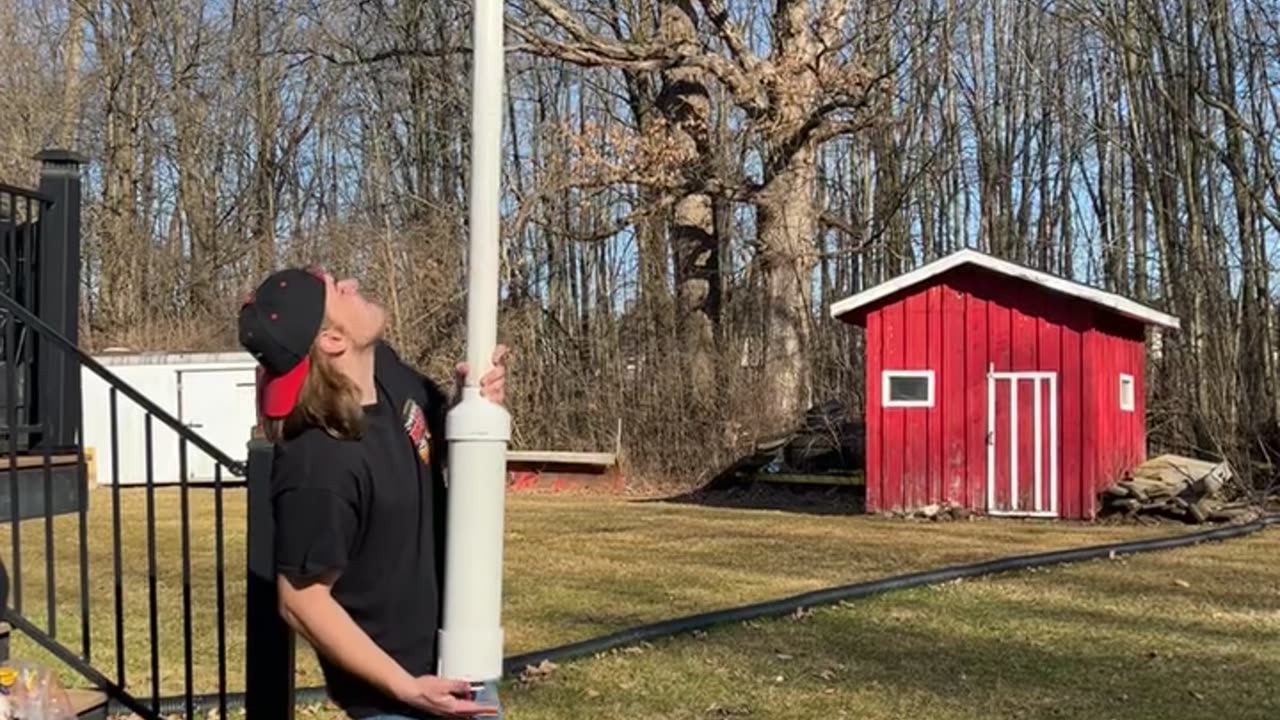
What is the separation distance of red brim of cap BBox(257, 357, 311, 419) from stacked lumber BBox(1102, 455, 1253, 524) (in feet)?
49.9

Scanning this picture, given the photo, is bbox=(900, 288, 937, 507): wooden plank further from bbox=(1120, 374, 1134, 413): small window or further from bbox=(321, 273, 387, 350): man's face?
bbox=(321, 273, 387, 350): man's face

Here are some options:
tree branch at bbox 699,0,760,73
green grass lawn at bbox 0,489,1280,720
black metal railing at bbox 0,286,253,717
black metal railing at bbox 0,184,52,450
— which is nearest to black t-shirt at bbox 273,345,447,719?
black metal railing at bbox 0,286,253,717

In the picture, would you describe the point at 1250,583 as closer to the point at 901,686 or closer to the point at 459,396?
the point at 901,686

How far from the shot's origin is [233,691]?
6.36m

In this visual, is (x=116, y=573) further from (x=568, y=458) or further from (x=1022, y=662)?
(x=568, y=458)

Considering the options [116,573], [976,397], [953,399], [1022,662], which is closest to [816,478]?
[953,399]

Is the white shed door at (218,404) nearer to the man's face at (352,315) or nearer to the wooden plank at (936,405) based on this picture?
the wooden plank at (936,405)

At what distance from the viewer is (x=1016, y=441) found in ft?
54.9

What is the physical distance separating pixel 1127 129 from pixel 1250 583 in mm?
18761

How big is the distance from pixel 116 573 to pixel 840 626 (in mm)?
4451

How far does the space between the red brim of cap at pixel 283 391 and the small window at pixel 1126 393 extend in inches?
648

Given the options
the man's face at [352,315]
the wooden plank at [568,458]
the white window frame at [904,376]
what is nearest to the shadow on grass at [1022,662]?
the man's face at [352,315]

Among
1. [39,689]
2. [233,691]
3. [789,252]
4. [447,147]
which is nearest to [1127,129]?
[789,252]

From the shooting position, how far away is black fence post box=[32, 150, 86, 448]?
21.4ft
